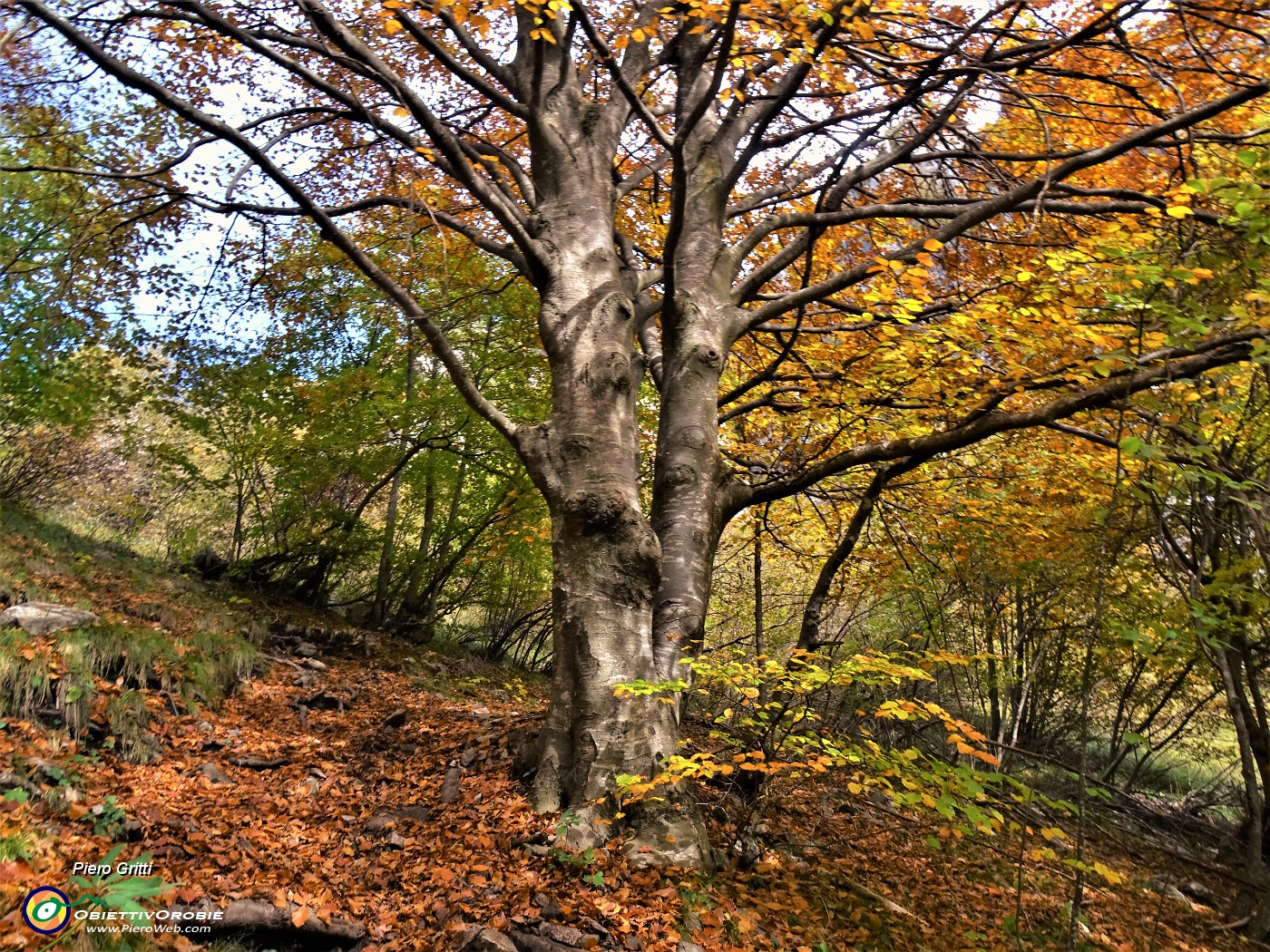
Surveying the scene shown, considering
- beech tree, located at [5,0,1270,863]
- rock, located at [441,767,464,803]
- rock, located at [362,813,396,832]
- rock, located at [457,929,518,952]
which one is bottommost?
rock, located at [362,813,396,832]

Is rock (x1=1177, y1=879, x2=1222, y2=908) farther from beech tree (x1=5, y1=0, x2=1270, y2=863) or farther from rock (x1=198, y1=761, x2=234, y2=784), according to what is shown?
rock (x1=198, y1=761, x2=234, y2=784)

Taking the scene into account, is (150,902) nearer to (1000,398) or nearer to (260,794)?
(260,794)

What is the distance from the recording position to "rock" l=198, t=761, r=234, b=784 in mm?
4043

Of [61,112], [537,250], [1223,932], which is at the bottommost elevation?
[1223,932]

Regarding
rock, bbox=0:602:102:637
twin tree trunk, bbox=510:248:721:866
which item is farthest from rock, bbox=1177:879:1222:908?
rock, bbox=0:602:102:637

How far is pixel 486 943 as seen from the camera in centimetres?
269

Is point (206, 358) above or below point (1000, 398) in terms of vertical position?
above

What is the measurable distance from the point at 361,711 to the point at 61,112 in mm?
5658

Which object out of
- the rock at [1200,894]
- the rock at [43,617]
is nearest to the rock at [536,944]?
Answer: the rock at [43,617]

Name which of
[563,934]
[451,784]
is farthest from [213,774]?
[563,934]

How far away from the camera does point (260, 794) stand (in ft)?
13.1

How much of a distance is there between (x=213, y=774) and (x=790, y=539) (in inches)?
338

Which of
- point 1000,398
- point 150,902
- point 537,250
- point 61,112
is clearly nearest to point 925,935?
point 1000,398

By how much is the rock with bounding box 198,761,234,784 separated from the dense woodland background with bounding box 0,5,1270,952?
0.32 metres
